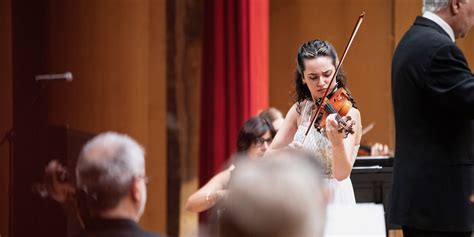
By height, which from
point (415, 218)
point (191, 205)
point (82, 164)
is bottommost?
point (191, 205)

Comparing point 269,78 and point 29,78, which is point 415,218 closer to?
point 29,78

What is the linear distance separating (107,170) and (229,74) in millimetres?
4048

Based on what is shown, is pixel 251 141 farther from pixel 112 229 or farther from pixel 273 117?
pixel 112 229

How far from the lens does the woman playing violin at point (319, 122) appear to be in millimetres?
3443

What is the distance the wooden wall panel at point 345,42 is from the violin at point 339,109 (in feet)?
10.4

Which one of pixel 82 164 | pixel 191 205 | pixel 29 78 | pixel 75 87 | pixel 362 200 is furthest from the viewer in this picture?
pixel 75 87

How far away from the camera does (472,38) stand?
6715mm

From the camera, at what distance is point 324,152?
359cm

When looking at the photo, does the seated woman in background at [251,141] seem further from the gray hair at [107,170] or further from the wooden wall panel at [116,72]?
the gray hair at [107,170]

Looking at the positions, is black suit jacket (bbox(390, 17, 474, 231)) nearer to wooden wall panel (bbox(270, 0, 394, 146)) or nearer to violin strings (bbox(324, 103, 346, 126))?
violin strings (bbox(324, 103, 346, 126))

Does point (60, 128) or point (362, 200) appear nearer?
point (362, 200)

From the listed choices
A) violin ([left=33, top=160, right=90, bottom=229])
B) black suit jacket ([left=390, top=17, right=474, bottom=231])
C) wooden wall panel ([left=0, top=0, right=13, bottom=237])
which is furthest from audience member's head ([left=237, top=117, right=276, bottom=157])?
black suit jacket ([left=390, top=17, right=474, bottom=231])

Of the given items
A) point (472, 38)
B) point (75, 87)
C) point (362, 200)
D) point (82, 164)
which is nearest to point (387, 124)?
point (472, 38)

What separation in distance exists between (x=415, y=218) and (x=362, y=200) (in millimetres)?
1263
